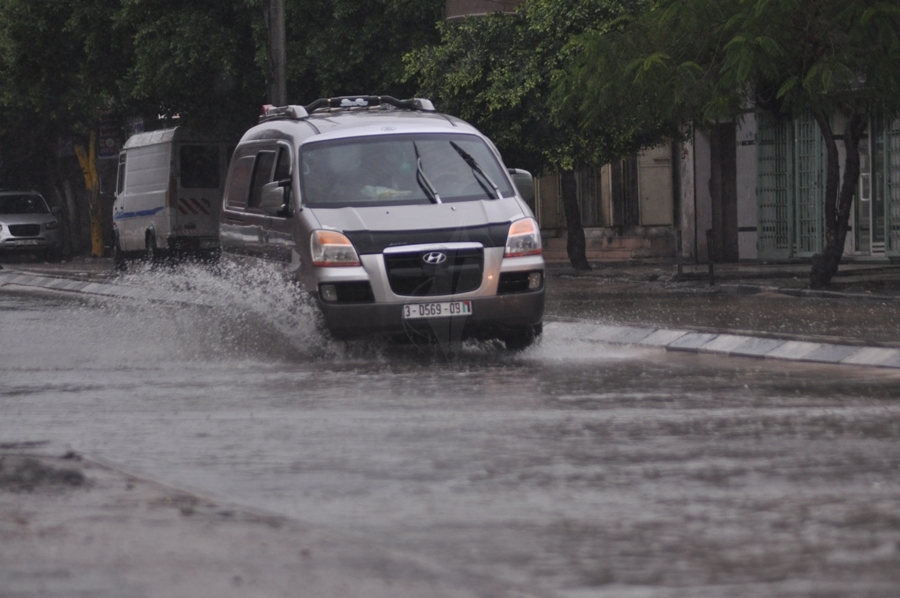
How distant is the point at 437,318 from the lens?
40.4ft

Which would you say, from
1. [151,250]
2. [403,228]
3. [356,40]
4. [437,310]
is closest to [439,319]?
[437,310]

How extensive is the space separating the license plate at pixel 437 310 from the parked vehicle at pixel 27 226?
112 feet

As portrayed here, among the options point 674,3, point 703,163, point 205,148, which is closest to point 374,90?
point 205,148

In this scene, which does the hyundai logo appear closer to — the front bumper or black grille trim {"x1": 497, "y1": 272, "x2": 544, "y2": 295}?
the front bumper

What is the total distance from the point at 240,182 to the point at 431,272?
3.75 m

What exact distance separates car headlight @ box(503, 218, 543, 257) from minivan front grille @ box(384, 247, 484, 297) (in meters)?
0.39

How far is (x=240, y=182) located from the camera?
608 inches

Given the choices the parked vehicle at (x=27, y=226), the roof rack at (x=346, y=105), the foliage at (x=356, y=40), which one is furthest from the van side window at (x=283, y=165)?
the parked vehicle at (x=27, y=226)

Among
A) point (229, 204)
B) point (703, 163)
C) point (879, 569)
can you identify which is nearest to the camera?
point (879, 569)

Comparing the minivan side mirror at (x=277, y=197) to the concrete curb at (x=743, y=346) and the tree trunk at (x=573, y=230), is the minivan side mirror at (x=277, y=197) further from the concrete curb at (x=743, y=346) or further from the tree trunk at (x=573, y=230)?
the tree trunk at (x=573, y=230)

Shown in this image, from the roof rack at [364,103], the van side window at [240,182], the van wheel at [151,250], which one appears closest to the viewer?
the van side window at [240,182]

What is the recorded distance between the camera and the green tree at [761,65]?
56.3 feet

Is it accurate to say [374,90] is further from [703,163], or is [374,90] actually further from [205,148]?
[703,163]

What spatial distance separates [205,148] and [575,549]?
2779cm
